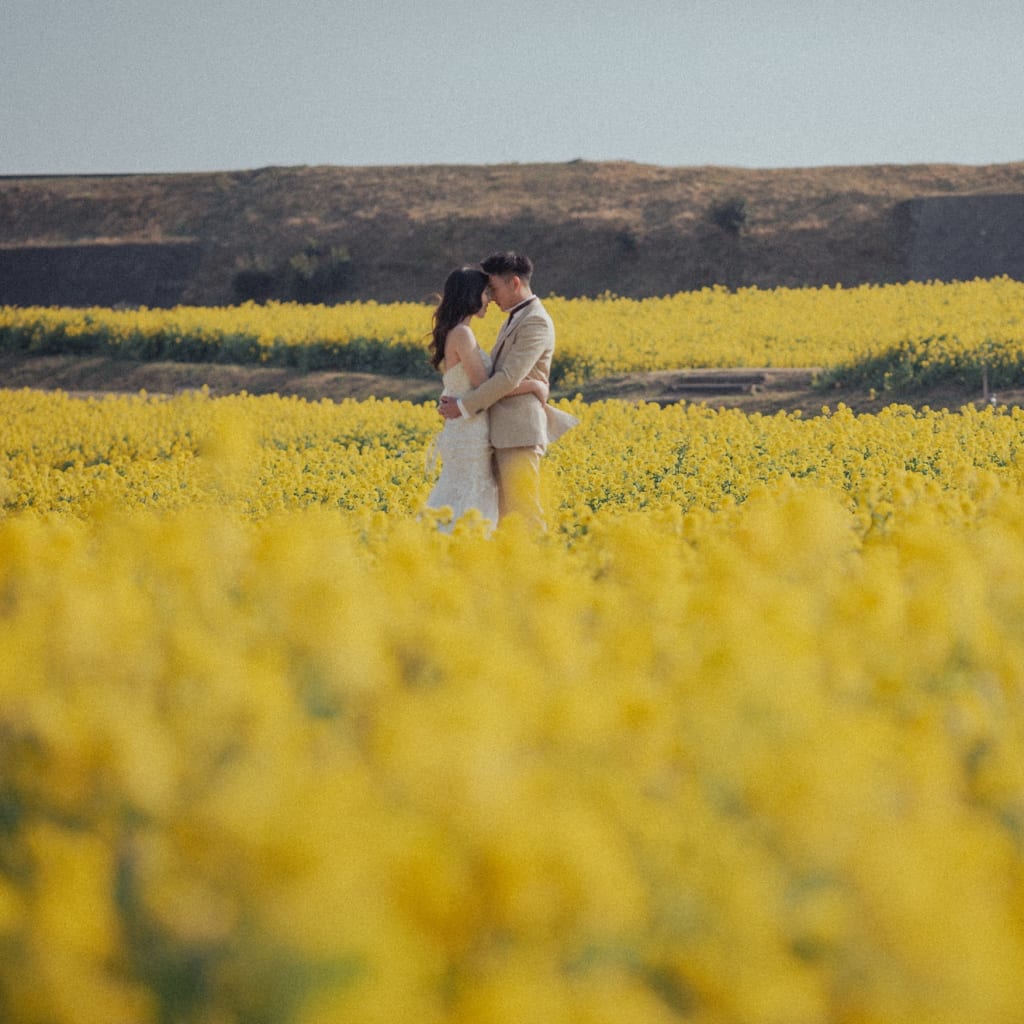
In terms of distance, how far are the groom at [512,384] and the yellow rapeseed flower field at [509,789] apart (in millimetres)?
4066

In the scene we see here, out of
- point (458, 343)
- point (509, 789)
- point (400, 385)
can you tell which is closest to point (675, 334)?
point (400, 385)

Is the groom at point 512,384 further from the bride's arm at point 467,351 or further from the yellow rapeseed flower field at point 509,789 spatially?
the yellow rapeseed flower field at point 509,789

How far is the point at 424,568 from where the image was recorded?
3.42 m

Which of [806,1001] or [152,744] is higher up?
[152,744]

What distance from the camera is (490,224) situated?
4838cm

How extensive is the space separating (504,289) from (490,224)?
41938mm

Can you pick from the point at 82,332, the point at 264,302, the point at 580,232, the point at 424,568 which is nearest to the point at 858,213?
the point at 580,232

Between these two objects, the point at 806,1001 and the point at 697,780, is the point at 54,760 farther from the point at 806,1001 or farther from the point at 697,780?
the point at 806,1001

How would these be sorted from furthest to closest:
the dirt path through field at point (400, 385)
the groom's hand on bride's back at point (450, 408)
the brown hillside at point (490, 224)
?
the brown hillside at point (490, 224)
the dirt path through field at point (400, 385)
the groom's hand on bride's back at point (450, 408)

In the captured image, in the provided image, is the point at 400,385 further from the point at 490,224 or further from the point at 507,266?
the point at 490,224

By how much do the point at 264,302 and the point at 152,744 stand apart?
44.9 metres

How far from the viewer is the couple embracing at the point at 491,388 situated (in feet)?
24.7

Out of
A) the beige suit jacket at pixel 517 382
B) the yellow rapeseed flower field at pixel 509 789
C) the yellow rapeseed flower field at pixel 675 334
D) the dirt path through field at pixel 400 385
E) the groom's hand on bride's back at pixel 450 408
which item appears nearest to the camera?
the yellow rapeseed flower field at pixel 509 789

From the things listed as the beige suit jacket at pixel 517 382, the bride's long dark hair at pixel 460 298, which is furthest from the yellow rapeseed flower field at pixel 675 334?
the bride's long dark hair at pixel 460 298
